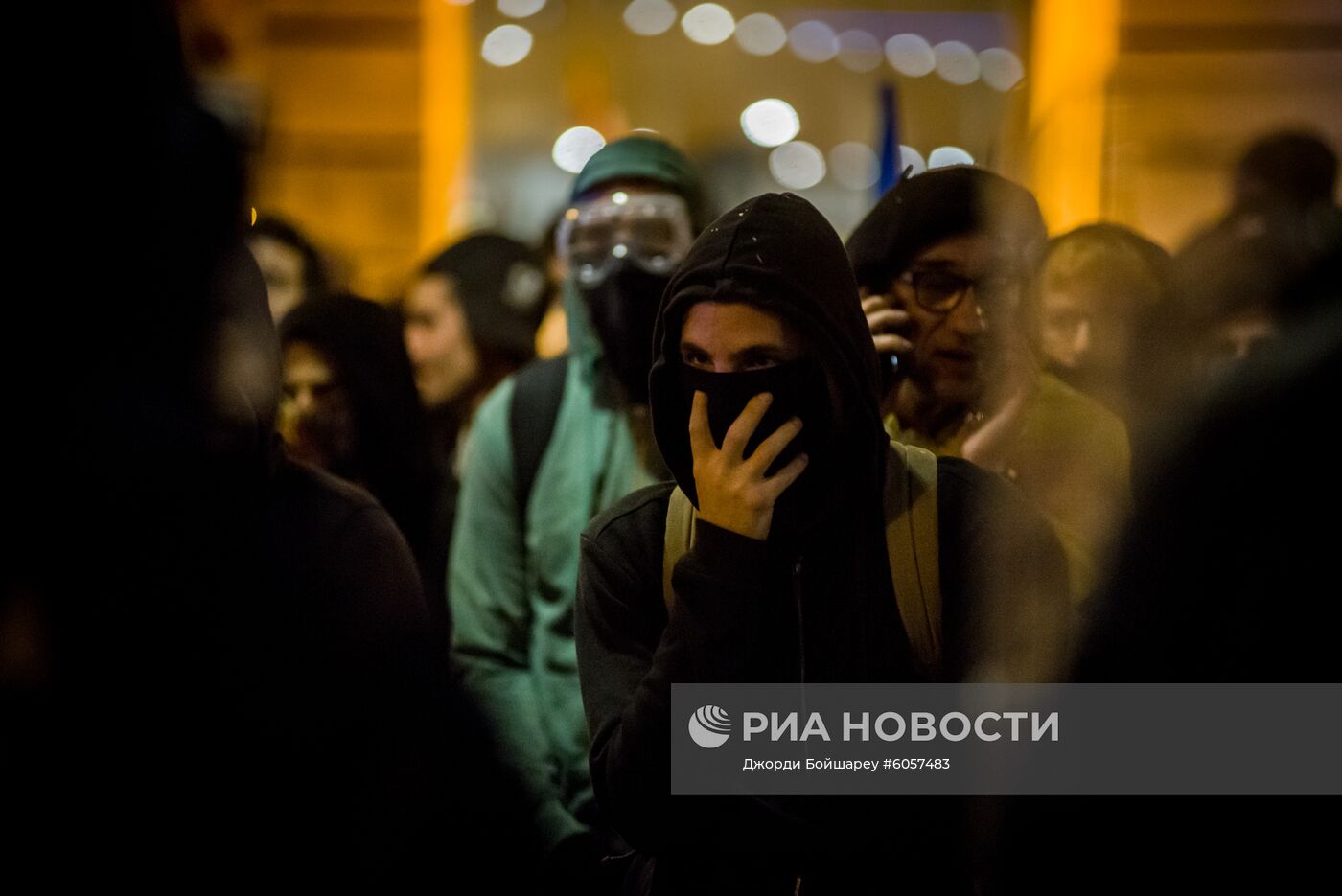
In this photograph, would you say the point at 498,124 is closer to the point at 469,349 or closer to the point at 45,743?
the point at 469,349

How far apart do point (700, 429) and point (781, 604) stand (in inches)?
11.9

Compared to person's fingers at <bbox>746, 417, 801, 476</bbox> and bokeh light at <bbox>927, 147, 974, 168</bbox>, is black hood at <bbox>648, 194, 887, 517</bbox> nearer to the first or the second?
person's fingers at <bbox>746, 417, 801, 476</bbox>

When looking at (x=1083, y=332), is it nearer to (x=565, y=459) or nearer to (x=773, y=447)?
(x=565, y=459)

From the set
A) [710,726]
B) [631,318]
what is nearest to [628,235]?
[631,318]

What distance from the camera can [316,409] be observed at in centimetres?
368

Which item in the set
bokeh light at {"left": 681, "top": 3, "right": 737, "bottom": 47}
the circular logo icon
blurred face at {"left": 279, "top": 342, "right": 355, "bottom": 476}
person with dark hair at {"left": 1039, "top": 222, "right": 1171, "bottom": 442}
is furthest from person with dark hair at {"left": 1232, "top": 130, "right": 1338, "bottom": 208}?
bokeh light at {"left": 681, "top": 3, "right": 737, "bottom": 47}

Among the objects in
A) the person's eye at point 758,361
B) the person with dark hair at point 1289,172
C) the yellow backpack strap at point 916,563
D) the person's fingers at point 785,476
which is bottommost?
the yellow backpack strap at point 916,563

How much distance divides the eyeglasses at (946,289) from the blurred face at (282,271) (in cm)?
278

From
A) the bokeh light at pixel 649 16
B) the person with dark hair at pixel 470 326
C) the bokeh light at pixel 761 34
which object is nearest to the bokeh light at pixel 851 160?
the bokeh light at pixel 761 34

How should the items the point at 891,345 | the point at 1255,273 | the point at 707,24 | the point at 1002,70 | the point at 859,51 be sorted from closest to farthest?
the point at 1255,273 < the point at 891,345 < the point at 1002,70 < the point at 859,51 < the point at 707,24

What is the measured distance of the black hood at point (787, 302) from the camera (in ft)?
6.84

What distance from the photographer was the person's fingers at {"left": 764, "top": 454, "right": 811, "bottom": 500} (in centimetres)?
203

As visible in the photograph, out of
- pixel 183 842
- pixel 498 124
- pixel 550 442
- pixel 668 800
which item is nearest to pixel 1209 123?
pixel 550 442

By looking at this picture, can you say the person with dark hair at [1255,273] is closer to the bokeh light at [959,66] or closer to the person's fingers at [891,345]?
the person's fingers at [891,345]
